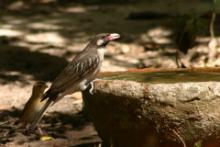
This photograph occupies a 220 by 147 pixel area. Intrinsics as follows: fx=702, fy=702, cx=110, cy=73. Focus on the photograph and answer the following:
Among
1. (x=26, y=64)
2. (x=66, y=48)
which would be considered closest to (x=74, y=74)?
(x=26, y=64)

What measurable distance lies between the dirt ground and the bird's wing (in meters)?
0.85

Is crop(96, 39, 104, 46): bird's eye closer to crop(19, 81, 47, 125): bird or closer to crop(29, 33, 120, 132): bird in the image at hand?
crop(29, 33, 120, 132): bird

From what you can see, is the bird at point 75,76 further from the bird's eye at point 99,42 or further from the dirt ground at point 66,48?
the dirt ground at point 66,48

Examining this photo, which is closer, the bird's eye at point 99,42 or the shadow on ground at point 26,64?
the bird's eye at point 99,42

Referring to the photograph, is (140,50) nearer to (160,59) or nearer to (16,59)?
(160,59)

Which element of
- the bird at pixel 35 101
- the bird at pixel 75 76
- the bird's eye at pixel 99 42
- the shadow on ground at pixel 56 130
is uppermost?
the bird's eye at pixel 99 42

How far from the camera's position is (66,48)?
1177cm

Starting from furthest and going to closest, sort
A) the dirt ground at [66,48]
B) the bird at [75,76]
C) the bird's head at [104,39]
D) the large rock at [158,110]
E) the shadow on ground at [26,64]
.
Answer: the shadow on ground at [26,64] < the dirt ground at [66,48] < the bird's head at [104,39] < the bird at [75,76] < the large rock at [158,110]

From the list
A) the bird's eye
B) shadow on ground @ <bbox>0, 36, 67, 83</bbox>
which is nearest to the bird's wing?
the bird's eye

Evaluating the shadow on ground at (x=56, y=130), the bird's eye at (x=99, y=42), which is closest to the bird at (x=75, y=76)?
the bird's eye at (x=99, y=42)

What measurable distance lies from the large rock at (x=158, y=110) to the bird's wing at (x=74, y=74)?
772 millimetres

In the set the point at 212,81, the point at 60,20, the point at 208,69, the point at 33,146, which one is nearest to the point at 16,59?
the point at 60,20

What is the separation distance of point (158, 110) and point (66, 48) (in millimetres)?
6290

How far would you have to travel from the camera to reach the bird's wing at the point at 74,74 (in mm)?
6793
